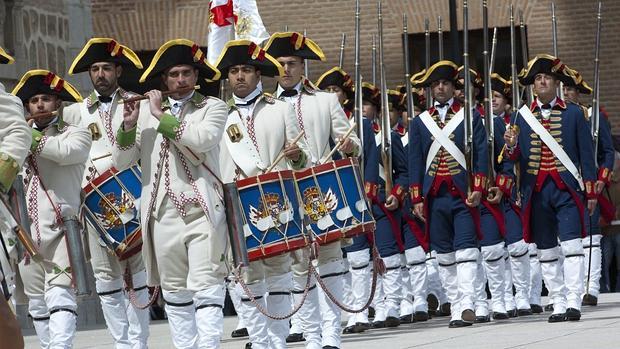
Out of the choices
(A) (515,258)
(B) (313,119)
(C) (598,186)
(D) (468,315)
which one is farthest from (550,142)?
(B) (313,119)

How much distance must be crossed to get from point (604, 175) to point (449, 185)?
209 cm

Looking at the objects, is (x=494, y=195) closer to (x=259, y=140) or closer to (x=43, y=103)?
(x=259, y=140)

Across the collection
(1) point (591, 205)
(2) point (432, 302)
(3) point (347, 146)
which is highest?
(3) point (347, 146)

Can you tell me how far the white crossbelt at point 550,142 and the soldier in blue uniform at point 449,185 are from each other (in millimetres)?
415

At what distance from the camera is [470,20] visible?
24.4m

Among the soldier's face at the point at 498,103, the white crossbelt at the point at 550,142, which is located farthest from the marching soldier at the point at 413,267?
the white crossbelt at the point at 550,142

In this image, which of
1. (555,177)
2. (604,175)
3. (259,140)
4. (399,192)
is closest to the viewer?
(259,140)

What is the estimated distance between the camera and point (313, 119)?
1308cm

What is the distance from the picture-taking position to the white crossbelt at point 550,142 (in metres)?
14.6

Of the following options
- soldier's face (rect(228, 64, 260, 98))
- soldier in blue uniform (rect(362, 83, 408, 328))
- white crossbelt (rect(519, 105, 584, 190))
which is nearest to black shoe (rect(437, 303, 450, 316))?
soldier in blue uniform (rect(362, 83, 408, 328))

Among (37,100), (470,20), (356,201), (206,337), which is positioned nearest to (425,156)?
(356,201)

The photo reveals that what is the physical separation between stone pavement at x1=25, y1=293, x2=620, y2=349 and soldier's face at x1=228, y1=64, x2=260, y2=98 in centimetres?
223

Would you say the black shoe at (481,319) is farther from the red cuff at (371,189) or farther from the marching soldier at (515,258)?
the red cuff at (371,189)

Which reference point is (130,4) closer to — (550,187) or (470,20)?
(470,20)
